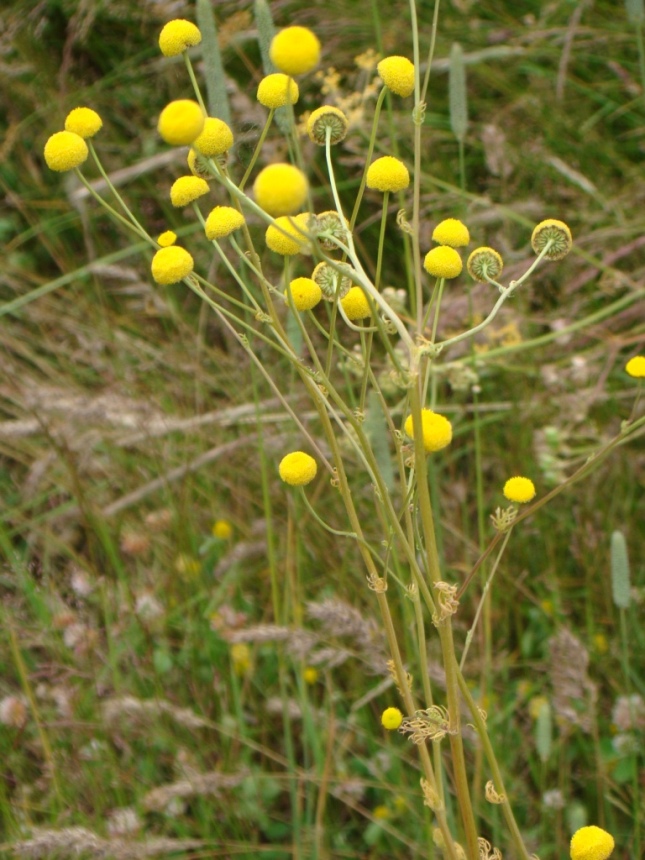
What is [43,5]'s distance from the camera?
219 centimetres

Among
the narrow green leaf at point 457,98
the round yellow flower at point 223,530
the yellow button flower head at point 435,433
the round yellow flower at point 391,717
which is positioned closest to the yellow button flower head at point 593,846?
the round yellow flower at point 391,717

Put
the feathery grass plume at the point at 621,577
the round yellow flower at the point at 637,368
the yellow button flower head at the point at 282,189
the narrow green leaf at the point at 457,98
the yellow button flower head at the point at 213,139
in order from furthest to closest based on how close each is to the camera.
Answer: the narrow green leaf at the point at 457,98 < the feathery grass plume at the point at 621,577 < the round yellow flower at the point at 637,368 < the yellow button flower head at the point at 213,139 < the yellow button flower head at the point at 282,189

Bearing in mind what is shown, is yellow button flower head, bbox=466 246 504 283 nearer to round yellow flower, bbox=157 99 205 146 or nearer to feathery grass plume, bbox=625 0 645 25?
round yellow flower, bbox=157 99 205 146

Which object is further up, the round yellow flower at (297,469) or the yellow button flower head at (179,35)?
the yellow button flower head at (179,35)

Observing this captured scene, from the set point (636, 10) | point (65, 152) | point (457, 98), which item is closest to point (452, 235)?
point (65, 152)

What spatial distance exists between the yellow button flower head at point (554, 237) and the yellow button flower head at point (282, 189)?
0.21 metres

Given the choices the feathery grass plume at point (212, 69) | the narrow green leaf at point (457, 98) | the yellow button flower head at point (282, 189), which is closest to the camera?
the yellow button flower head at point (282, 189)

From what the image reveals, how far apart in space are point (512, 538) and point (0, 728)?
2.60 ft

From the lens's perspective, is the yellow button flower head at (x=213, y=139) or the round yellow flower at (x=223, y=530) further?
the round yellow flower at (x=223, y=530)

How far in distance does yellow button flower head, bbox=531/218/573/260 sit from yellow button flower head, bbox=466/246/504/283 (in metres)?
0.03

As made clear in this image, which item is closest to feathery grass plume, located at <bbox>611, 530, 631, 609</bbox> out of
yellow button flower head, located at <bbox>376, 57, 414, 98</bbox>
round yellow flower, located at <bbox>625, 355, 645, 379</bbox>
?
round yellow flower, located at <bbox>625, 355, 645, 379</bbox>

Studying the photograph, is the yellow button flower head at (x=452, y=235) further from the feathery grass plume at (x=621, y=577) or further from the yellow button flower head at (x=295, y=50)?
the feathery grass plume at (x=621, y=577)

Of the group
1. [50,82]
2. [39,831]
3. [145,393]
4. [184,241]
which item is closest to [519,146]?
[184,241]

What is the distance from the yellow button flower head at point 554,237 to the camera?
23.8 inches
